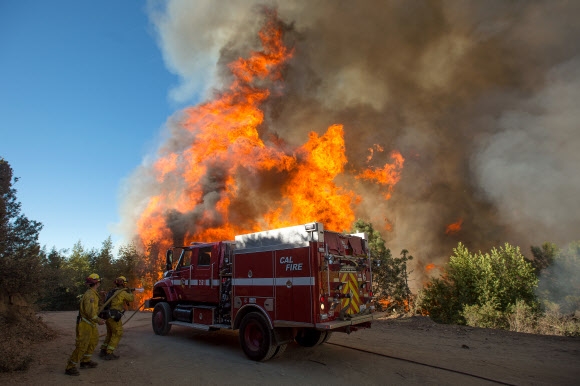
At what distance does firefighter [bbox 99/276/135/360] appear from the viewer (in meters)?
7.53

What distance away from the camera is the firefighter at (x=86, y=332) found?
6.39 metres

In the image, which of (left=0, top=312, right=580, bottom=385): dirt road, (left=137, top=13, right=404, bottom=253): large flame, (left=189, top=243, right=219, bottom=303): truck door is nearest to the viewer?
(left=0, top=312, right=580, bottom=385): dirt road

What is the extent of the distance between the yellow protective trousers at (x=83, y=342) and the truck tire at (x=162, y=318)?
3.66 m

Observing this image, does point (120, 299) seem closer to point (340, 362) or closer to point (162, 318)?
point (162, 318)

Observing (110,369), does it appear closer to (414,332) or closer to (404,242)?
(414,332)

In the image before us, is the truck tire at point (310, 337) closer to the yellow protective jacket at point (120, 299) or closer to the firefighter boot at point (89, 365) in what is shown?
the yellow protective jacket at point (120, 299)

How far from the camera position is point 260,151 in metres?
30.2

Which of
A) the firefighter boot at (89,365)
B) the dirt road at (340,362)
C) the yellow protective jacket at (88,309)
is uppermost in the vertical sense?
the yellow protective jacket at (88,309)

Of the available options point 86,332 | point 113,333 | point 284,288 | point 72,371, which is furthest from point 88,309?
point 284,288

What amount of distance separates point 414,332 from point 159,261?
20260 mm

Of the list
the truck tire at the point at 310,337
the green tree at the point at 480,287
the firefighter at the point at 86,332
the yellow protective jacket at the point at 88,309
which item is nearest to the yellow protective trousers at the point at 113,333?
the firefighter at the point at 86,332

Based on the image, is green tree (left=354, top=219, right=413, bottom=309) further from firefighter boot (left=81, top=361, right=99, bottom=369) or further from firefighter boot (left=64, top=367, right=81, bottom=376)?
firefighter boot (left=64, top=367, right=81, bottom=376)

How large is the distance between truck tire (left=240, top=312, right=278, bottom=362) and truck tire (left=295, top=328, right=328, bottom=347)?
4.57ft

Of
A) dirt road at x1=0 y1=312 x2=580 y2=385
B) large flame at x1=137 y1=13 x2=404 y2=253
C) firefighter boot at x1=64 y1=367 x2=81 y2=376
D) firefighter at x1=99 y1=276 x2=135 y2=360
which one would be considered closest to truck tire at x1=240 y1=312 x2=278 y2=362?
dirt road at x1=0 y1=312 x2=580 y2=385
